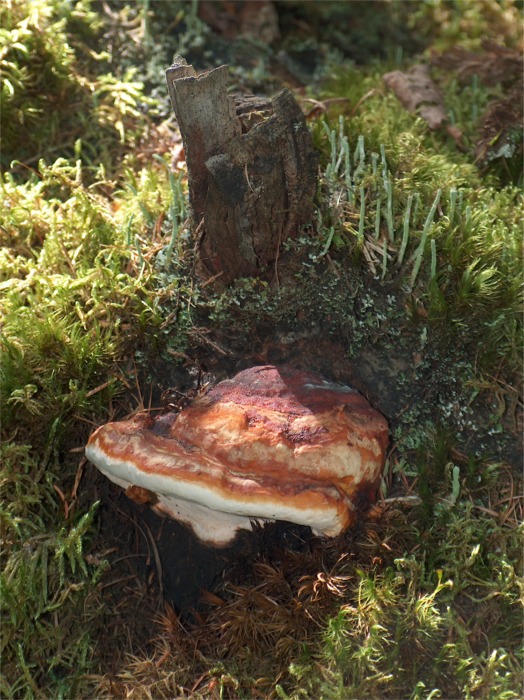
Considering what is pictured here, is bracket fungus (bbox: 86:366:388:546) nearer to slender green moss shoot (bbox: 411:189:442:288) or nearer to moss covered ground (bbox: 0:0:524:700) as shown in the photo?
moss covered ground (bbox: 0:0:524:700)

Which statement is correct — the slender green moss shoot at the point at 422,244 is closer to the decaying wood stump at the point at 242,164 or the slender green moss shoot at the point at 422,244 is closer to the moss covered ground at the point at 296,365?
the moss covered ground at the point at 296,365

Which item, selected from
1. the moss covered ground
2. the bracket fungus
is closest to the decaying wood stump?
the moss covered ground

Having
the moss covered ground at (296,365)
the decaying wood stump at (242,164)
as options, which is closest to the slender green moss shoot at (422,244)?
the moss covered ground at (296,365)

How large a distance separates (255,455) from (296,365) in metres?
0.68

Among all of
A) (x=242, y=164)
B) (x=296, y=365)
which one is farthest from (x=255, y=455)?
(x=242, y=164)

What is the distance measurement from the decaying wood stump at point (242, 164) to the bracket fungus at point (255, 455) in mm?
656

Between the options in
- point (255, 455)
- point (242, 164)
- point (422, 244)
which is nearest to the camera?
point (255, 455)

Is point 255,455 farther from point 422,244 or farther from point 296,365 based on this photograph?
point 422,244

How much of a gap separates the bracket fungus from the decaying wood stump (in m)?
0.66

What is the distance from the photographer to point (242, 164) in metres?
2.87

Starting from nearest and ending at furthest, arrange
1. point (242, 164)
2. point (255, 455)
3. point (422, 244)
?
point (255, 455) → point (242, 164) → point (422, 244)

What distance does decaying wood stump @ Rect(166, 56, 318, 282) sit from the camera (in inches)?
111

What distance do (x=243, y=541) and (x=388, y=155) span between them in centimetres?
207

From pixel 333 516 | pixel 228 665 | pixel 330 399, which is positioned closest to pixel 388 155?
pixel 330 399
